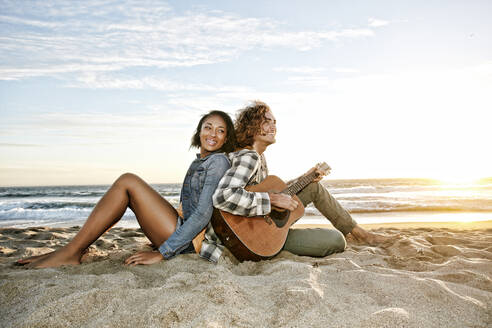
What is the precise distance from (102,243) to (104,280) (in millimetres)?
2112

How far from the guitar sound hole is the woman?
578mm

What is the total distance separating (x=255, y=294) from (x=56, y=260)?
176 cm

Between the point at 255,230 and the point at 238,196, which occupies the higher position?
the point at 238,196

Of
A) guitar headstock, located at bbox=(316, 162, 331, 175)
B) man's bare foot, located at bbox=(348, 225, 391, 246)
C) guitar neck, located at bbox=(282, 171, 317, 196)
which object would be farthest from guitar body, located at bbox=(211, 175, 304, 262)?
man's bare foot, located at bbox=(348, 225, 391, 246)

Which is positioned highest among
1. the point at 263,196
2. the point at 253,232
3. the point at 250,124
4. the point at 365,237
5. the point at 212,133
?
the point at 250,124

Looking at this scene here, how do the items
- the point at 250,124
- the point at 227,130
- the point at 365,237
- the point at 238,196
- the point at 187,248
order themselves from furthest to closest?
the point at 365,237
the point at 250,124
the point at 227,130
the point at 187,248
the point at 238,196

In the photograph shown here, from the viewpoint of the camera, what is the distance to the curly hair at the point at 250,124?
3.25 meters

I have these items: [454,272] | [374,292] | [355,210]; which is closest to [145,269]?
[374,292]

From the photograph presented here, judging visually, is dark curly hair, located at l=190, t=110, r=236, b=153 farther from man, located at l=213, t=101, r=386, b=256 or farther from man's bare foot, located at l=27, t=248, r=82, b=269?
man's bare foot, located at l=27, t=248, r=82, b=269

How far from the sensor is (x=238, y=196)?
248cm

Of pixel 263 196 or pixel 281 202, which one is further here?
pixel 281 202

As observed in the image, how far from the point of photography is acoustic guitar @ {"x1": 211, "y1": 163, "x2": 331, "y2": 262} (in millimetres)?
2627

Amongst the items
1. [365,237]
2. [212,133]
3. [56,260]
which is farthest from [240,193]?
[365,237]

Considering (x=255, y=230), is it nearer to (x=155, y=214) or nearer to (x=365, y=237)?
(x=155, y=214)
